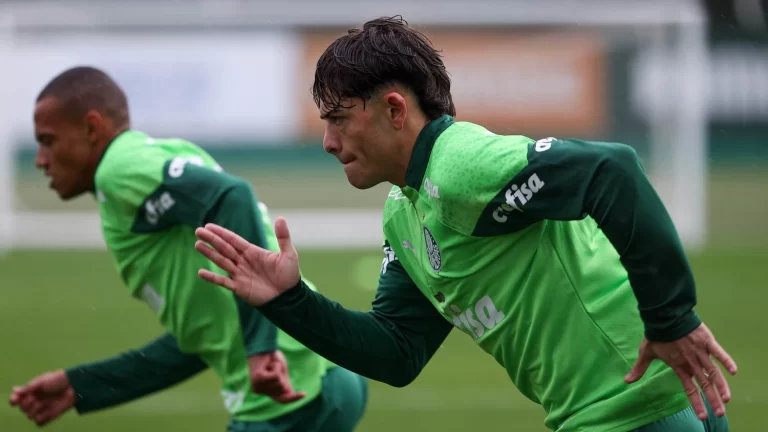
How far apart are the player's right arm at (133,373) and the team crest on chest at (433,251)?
1749 mm

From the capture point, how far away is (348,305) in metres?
10.5

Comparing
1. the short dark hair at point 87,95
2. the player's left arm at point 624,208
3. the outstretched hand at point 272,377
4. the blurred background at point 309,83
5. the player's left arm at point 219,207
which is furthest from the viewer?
the blurred background at point 309,83

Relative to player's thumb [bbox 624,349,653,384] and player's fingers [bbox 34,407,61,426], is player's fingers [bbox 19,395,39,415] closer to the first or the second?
player's fingers [bbox 34,407,61,426]

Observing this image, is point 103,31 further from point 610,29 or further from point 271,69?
point 610,29

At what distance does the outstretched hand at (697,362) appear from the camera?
253 centimetres

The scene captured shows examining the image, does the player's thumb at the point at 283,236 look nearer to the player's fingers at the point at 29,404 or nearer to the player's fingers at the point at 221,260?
the player's fingers at the point at 221,260

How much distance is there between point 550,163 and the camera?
2543 millimetres

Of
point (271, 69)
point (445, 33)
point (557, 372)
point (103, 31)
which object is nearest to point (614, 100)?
point (445, 33)

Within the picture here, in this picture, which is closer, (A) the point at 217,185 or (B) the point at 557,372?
(B) the point at 557,372

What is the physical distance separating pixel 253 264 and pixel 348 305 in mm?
7641

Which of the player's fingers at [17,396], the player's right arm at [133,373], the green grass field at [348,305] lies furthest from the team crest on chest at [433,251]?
the green grass field at [348,305]

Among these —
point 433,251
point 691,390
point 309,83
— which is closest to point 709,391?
point 691,390

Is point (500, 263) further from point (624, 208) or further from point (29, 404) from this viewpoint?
point (29, 404)

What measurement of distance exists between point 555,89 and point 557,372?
13133 mm
